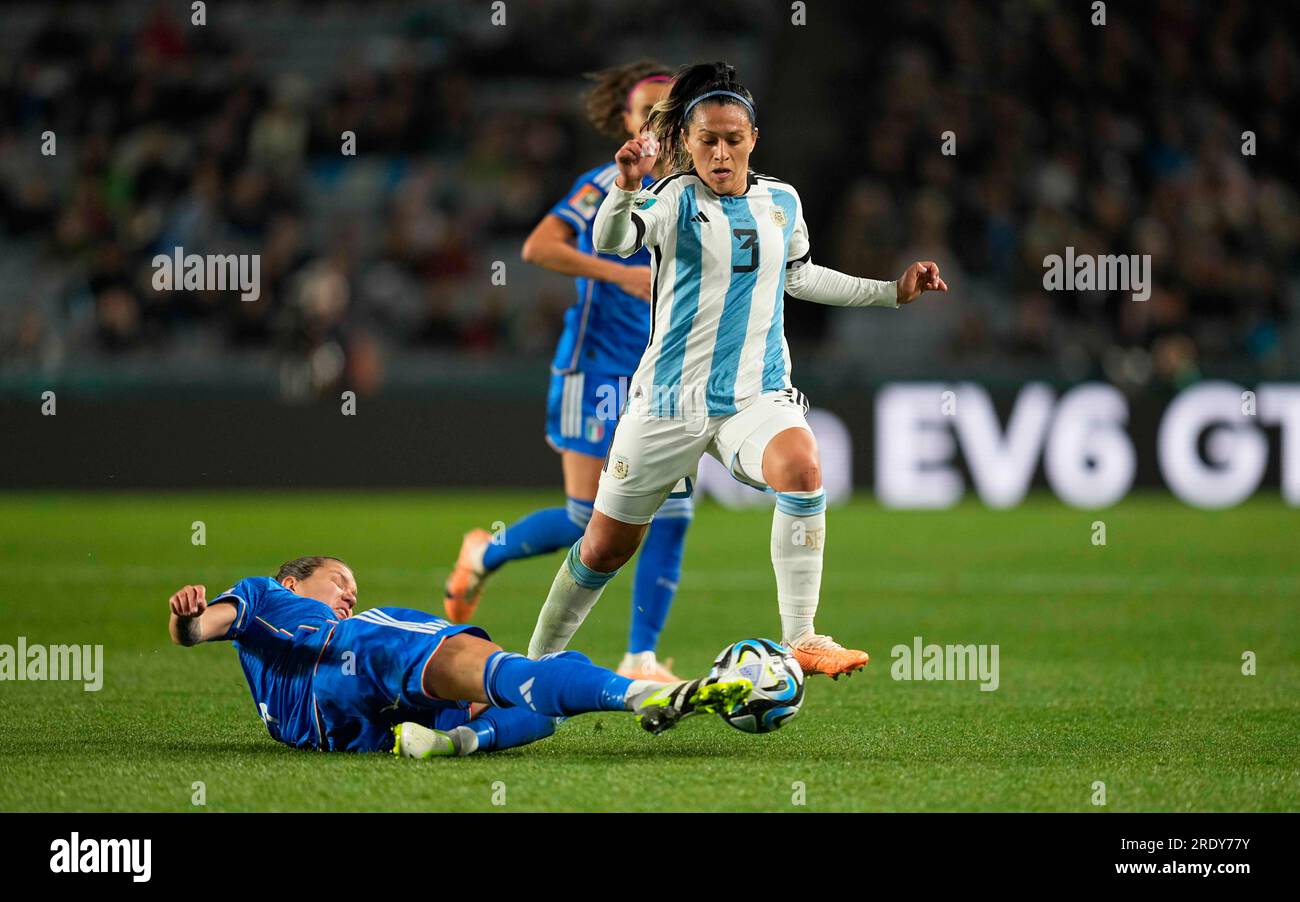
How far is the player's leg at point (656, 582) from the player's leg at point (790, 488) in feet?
4.16

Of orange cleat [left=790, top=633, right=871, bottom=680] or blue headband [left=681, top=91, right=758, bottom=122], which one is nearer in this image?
orange cleat [left=790, top=633, right=871, bottom=680]

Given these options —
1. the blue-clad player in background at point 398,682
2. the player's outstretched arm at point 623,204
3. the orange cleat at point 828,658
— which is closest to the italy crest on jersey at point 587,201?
the player's outstretched arm at point 623,204

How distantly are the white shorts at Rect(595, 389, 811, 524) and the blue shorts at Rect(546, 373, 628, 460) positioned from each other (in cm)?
134

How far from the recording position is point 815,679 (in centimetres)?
658

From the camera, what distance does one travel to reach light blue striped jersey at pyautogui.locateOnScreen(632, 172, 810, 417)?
504cm

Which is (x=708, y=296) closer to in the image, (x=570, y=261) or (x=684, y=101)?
(x=684, y=101)

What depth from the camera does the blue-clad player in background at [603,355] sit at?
20.5 ft

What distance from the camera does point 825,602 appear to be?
895cm

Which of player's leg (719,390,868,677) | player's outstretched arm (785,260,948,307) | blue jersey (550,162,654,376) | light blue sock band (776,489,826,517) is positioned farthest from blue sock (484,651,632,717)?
blue jersey (550,162,654,376)

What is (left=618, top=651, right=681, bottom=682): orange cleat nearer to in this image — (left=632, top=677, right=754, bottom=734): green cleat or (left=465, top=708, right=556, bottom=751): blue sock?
(left=465, top=708, right=556, bottom=751): blue sock

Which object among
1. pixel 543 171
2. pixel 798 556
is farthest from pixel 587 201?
pixel 543 171

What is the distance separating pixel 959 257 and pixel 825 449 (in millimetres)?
3696

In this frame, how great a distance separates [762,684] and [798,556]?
0.78 meters

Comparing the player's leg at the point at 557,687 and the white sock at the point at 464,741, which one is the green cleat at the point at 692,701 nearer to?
the player's leg at the point at 557,687
